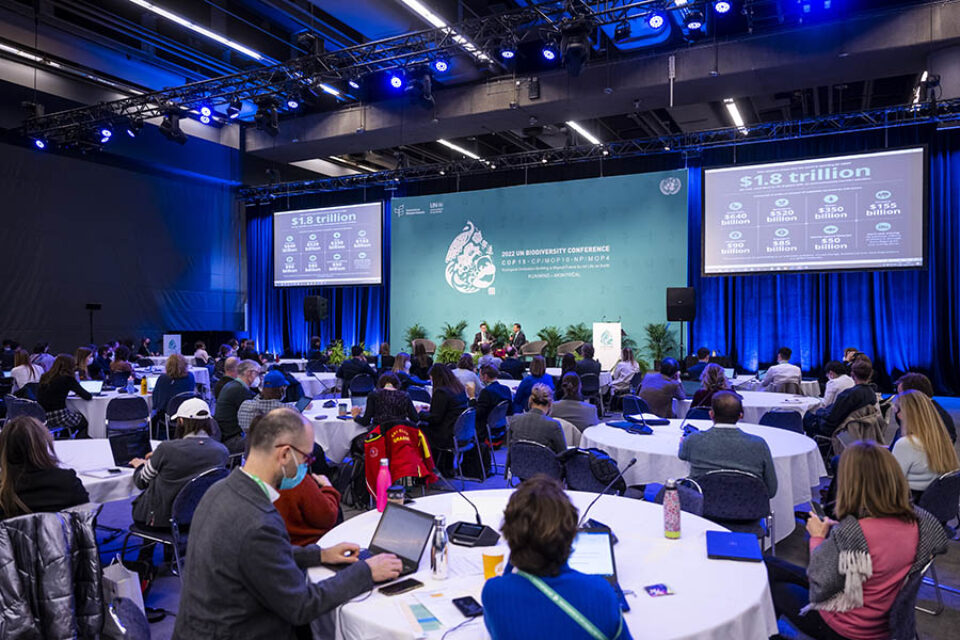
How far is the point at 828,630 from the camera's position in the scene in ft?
7.27

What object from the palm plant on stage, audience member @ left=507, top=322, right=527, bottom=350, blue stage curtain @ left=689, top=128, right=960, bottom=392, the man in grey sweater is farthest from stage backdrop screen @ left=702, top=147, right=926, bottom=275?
the man in grey sweater

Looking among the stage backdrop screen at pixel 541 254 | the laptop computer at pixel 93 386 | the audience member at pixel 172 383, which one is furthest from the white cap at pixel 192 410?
the stage backdrop screen at pixel 541 254

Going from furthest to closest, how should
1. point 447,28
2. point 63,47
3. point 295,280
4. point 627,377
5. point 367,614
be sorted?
1. point 295,280
2. point 63,47
3. point 627,377
4. point 447,28
5. point 367,614

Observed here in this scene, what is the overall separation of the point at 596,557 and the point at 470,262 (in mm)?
13240

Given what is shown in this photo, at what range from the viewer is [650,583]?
203 centimetres

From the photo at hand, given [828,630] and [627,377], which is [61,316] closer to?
[627,377]

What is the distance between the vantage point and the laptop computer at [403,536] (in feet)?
7.06

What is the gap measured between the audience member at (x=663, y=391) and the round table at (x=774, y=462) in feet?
6.41

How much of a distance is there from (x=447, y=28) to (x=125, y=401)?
648 cm

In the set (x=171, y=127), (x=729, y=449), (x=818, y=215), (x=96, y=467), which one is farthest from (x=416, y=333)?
(x=729, y=449)

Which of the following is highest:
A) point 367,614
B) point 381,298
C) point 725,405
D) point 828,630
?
point 381,298

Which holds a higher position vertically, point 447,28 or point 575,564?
point 447,28

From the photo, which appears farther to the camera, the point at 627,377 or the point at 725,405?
the point at 627,377

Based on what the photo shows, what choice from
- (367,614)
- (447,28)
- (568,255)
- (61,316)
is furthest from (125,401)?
(568,255)
